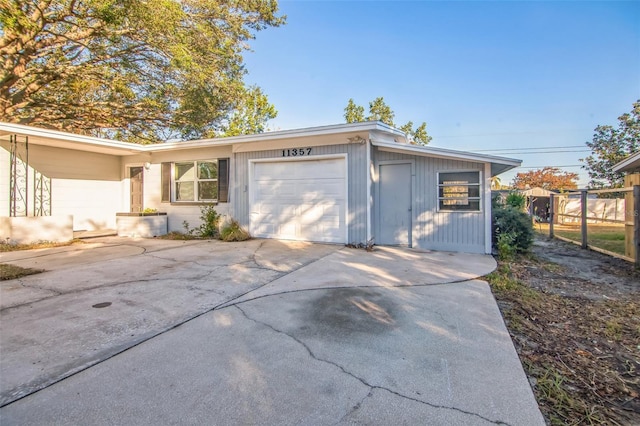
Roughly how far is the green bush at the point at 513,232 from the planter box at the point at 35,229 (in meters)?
11.3

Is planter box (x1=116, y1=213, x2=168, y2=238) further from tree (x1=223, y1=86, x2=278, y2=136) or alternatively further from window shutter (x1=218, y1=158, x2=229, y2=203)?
tree (x1=223, y1=86, x2=278, y2=136)

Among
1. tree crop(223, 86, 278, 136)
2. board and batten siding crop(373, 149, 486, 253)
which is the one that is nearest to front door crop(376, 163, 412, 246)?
board and batten siding crop(373, 149, 486, 253)

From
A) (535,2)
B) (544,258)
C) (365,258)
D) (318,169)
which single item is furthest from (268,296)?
(535,2)

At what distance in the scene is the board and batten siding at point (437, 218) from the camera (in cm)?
739

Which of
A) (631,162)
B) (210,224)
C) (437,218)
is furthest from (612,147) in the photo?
(210,224)

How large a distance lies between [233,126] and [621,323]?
20.3 meters

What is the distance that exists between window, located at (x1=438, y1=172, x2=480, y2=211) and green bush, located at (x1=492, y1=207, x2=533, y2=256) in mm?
827

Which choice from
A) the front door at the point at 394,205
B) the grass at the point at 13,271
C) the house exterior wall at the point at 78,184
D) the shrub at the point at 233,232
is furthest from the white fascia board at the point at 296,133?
the grass at the point at 13,271

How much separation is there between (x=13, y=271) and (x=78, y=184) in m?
6.07

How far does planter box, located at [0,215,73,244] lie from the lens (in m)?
7.91

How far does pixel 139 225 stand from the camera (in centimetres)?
979

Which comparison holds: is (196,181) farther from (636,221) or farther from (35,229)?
(636,221)

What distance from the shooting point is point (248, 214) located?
30.7ft

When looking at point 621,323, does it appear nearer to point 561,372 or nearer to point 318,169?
point 561,372
